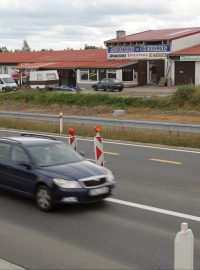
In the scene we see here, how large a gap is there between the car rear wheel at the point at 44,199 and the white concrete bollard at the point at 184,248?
5.17 m

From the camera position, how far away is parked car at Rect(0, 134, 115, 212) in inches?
388

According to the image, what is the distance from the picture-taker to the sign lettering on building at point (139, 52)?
54719 millimetres

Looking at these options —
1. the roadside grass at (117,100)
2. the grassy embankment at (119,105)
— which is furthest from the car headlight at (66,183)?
the roadside grass at (117,100)

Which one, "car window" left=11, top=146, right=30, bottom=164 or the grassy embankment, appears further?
the grassy embankment

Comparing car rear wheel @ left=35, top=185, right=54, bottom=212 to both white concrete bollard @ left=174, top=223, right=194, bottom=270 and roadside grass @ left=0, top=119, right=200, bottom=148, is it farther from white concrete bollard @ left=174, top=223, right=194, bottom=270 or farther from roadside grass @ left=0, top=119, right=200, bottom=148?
roadside grass @ left=0, top=119, right=200, bottom=148

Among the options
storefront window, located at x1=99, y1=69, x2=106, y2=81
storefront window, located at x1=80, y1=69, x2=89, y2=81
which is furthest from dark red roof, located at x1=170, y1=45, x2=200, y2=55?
storefront window, located at x1=80, y1=69, x2=89, y2=81

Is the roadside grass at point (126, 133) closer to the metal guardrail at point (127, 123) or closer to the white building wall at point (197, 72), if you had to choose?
the metal guardrail at point (127, 123)

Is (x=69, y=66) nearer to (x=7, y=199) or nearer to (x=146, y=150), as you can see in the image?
(x=146, y=150)

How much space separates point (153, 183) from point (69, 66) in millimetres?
49180

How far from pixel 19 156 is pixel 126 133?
11.7m

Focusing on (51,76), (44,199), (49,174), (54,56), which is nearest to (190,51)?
(51,76)

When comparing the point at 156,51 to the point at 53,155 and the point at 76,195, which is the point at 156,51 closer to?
the point at 53,155

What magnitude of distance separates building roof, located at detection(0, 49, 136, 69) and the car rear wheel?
46.2 meters

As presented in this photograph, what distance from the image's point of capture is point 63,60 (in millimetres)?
67500
